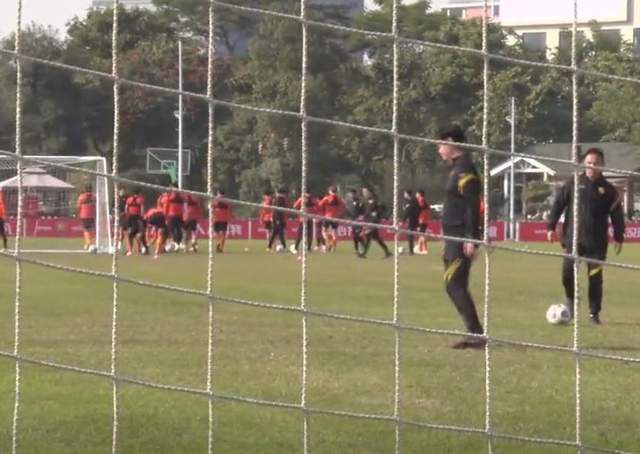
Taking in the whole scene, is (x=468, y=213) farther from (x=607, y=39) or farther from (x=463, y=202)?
(x=607, y=39)

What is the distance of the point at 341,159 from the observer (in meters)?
8.02

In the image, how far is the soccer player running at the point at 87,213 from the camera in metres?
22.9

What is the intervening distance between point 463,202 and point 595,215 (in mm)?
2692

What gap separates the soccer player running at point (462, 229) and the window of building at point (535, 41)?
3401mm

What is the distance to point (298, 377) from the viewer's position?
988 cm

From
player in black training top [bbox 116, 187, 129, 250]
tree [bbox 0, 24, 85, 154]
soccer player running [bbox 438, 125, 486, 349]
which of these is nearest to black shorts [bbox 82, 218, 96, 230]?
player in black training top [bbox 116, 187, 129, 250]

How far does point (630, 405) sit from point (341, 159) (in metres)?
2.22

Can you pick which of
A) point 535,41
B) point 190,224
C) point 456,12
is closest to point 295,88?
point 456,12

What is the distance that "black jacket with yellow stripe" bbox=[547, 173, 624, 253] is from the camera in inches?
528

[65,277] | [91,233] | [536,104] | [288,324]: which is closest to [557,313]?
[288,324]

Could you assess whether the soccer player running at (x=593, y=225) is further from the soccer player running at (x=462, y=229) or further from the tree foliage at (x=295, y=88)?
the tree foliage at (x=295, y=88)

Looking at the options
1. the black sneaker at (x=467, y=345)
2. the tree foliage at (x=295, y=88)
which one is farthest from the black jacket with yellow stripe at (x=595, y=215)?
the tree foliage at (x=295, y=88)

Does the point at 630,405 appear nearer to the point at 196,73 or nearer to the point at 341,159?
the point at 341,159

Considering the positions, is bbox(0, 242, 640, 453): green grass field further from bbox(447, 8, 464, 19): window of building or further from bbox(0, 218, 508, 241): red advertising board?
bbox(447, 8, 464, 19): window of building
